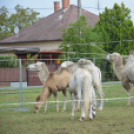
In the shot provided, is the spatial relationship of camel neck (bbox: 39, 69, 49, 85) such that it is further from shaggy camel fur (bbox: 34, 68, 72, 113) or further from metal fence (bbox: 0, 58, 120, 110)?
shaggy camel fur (bbox: 34, 68, 72, 113)

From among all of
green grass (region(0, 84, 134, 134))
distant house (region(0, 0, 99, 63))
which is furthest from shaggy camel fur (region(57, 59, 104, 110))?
distant house (region(0, 0, 99, 63))

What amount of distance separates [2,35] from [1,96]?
23.3m

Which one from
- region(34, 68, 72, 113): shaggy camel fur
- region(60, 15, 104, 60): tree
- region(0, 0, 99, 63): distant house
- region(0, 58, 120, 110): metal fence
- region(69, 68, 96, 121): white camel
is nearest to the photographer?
region(69, 68, 96, 121): white camel

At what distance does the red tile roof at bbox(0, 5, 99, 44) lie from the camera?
29.5 m

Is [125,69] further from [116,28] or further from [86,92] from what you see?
[116,28]

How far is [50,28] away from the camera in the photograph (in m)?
30.8

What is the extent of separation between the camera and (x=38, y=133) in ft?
22.5

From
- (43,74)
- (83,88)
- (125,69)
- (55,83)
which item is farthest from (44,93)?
(125,69)

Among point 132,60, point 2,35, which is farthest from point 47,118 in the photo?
point 2,35

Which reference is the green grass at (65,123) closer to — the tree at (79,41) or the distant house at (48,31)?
the tree at (79,41)

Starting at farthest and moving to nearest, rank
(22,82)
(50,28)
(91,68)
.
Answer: (50,28)
(22,82)
(91,68)

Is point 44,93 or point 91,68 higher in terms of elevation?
point 91,68

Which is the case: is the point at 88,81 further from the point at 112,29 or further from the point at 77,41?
the point at 112,29

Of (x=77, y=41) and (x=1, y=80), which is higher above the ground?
(x=77, y=41)
